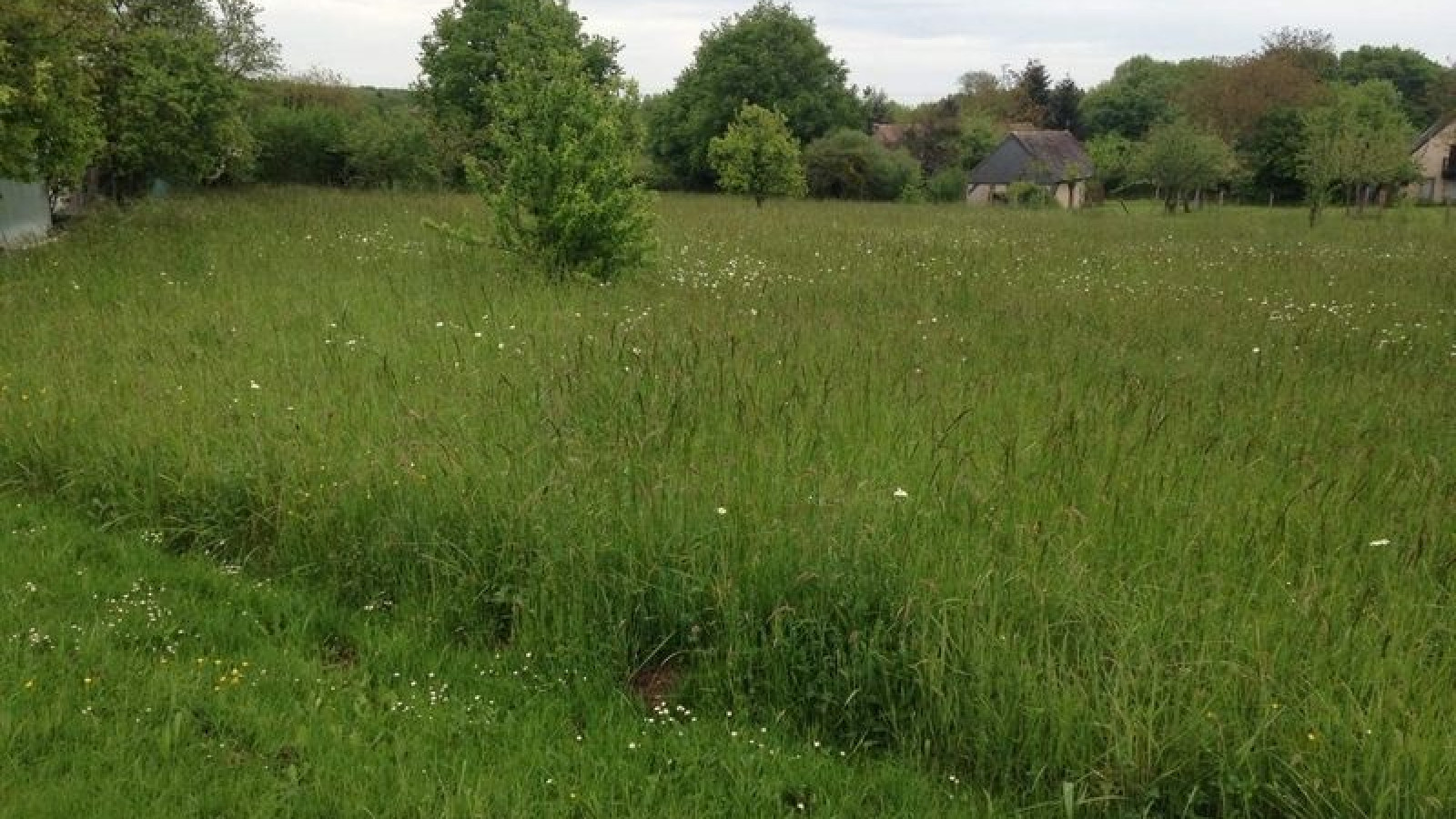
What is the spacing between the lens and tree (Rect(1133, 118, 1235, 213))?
39219 mm

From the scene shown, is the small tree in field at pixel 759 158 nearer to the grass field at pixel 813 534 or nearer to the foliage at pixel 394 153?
the foliage at pixel 394 153

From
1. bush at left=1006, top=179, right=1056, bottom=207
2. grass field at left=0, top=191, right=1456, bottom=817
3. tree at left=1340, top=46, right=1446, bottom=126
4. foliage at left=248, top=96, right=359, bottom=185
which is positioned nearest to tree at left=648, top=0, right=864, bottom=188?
bush at left=1006, top=179, right=1056, bottom=207

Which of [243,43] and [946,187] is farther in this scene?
[946,187]

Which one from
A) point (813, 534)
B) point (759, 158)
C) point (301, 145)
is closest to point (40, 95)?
point (813, 534)

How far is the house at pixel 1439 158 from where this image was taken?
60.1 metres

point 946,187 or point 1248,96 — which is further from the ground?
point 1248,96

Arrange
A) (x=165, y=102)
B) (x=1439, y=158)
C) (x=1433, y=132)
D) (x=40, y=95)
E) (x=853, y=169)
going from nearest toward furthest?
(x=40, y=95) → (x=165, y=102) → (x=853, y=169) → (x=1433, y=132) → (x=1439, y=158)

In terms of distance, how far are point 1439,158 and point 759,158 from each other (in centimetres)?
5365

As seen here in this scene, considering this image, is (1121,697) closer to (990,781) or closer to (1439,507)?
(990,781)

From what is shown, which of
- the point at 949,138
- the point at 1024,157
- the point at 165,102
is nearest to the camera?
the point at 165,102

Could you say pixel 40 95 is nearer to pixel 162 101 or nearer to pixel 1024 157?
pixel 162 101

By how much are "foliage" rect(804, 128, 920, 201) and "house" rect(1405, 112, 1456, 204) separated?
36.2 meters

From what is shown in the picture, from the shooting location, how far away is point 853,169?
4841 cm

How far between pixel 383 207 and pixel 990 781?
66.6 ft
